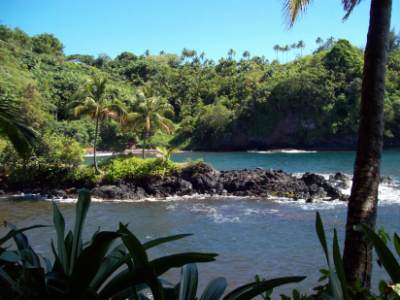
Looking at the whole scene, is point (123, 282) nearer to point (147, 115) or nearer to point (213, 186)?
point (213, 186)

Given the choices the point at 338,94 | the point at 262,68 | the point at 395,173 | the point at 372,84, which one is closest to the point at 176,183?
the point at 395,173

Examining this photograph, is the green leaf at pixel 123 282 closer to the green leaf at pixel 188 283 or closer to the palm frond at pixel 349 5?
the green leaf at pixel 188 283

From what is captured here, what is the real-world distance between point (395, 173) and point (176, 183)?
19968 millimetres

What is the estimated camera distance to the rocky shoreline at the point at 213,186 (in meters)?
29.0

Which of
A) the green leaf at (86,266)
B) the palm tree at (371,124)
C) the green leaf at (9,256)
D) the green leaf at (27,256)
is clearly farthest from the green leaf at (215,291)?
the palm tree at (371,124)

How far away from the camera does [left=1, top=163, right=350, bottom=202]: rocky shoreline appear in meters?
29.0

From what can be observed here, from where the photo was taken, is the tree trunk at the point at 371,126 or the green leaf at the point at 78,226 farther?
the tree trunk at the point at 371,126

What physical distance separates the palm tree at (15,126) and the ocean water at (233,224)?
26.2 feet

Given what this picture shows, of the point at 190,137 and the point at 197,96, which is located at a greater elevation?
the point at 197,96

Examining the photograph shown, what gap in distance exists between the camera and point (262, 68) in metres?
101

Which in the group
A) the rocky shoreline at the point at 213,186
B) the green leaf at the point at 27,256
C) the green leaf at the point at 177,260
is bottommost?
the rocky shoreline at the point at 213,186

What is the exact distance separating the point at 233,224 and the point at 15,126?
16808 millimetres

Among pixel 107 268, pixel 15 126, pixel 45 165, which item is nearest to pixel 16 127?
pixel 15 126

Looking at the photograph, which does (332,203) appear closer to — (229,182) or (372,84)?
(229,182)
